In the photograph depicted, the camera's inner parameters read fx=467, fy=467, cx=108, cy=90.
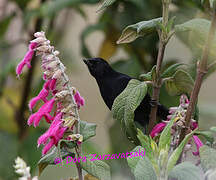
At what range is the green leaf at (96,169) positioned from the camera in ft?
1.43

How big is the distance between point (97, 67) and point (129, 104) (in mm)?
156

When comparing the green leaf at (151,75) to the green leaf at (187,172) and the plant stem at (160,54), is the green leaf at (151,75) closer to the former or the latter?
the plant stem at (160,54)

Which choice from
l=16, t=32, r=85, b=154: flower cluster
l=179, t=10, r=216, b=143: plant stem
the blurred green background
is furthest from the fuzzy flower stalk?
the blurred green background

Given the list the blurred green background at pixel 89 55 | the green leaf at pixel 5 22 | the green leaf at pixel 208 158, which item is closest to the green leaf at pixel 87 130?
the green leaf at pixel 208 158

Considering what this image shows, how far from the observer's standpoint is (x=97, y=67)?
605 mm

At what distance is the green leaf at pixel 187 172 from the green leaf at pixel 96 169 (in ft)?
0.27

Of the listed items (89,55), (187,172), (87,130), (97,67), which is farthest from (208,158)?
(89,55)

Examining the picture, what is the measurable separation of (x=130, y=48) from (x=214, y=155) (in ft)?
3.35

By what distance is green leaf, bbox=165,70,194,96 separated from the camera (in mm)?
484

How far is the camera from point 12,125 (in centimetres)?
150

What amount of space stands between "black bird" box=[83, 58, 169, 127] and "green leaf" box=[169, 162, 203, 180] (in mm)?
211

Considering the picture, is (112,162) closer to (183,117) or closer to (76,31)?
(76,31)

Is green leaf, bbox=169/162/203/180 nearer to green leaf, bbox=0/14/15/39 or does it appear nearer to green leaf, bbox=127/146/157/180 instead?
green leaf, bbox=127/146/157/180

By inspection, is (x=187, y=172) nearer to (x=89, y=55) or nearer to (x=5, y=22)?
(x=89, y=55)
